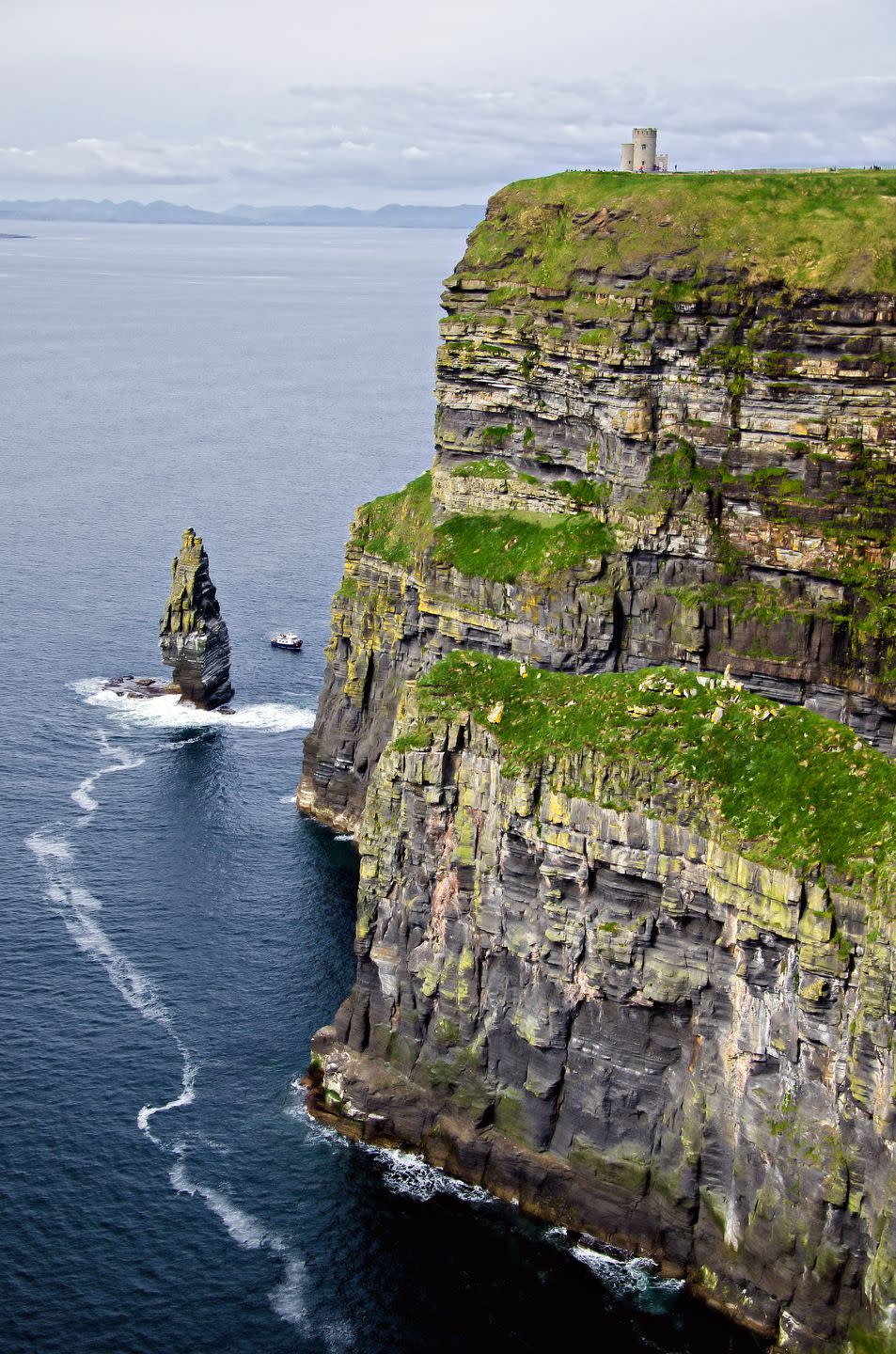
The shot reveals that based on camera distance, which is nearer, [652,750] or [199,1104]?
[652,750]

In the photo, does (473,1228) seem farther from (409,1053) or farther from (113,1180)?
(113,1180)

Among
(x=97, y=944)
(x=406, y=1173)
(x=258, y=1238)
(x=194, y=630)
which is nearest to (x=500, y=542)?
(x=97, y=944)

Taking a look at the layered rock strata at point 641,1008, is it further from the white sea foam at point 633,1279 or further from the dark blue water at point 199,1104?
the dark blue water at point 199,1104

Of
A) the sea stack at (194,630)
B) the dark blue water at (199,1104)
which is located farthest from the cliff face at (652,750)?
the sea stack at (194,630)

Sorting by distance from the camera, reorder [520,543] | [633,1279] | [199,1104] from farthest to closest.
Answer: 1. [520,543]
2. [199,1104]
3. [633,1279]

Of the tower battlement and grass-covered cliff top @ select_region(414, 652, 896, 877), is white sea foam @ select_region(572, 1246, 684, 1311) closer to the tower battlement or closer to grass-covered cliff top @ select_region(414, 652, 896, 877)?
grass-covered cliff top @ select_region(414, 652, 896, 877)

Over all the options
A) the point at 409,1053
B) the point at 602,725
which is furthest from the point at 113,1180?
the point at 602,725

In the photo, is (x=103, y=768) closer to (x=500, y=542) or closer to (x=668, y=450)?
(x=500, y=542)
